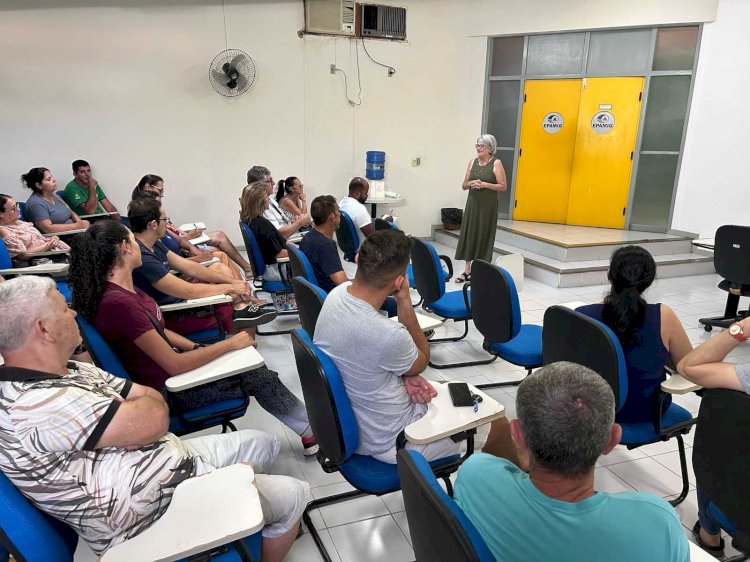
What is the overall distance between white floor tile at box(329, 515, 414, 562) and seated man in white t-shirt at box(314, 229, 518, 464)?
1.45ft

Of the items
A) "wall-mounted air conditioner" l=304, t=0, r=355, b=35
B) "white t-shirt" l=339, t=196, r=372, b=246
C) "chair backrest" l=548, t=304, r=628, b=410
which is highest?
"wall-mounted air conditioner" l=304, t=0, r=355, b=35

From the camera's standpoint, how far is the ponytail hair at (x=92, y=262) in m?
1.92

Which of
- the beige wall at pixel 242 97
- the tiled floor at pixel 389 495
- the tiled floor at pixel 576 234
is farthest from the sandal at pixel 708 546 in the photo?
the beige wall at pixel 242 97

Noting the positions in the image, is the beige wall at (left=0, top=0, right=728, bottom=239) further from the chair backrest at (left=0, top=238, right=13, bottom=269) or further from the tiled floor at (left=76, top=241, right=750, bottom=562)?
the tiled floor at (left=76, top=241, right=750, bottom=562)

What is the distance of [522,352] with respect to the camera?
8.93ft

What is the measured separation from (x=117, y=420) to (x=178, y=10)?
5.96 metres

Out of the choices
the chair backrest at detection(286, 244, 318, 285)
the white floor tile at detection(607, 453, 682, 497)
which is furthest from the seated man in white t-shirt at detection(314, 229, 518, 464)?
the chair backrest at detection(286, 244, 318, 285)

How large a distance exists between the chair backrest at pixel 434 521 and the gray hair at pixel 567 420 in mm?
194

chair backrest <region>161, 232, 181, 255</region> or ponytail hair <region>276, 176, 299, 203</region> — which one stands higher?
ponytail hair <region>276, 176, 299, 203</region>

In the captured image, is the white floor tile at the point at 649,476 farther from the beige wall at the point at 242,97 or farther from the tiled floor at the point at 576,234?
the beige wall at the point at 242,97

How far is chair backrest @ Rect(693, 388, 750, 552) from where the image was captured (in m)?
1.41

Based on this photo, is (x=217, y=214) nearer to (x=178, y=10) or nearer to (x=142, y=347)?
(x=178, y=10)

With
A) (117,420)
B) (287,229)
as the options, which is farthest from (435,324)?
(287,229)

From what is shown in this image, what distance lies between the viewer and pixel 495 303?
107 inches
